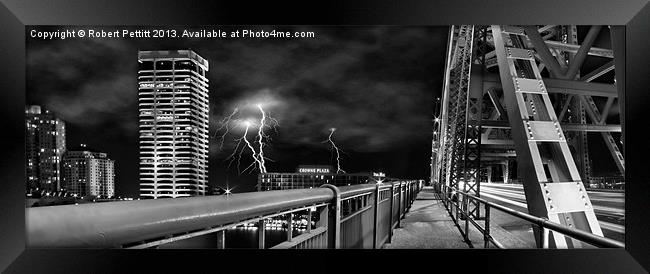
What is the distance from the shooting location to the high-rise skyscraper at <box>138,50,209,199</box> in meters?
4.07

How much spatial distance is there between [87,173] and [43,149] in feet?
3.29

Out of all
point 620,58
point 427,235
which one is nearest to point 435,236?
point 427,235

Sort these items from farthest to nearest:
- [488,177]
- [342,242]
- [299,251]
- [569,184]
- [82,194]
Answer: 1. [488,177]
2. [82,194]
3. [569,184]
4. [342,242]
5. [299,251]

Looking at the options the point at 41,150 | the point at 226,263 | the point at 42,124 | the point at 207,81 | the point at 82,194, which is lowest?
the point at 226,263

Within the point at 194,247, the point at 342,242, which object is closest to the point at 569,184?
the point at 342,242

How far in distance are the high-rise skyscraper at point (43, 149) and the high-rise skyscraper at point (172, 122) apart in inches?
31.6

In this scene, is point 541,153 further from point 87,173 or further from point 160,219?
point 87,173

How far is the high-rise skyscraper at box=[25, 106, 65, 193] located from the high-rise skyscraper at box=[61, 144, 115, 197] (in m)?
0.14

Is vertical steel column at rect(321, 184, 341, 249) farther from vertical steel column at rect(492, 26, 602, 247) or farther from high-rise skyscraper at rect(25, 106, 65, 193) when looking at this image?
high-rise skyscraper at rect(25, 106, 65, 193)

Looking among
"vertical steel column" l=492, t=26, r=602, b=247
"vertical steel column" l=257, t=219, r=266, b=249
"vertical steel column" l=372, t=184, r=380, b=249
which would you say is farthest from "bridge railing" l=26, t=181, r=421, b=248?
"vertical steel column" l=492, t=26, r=602, b=247

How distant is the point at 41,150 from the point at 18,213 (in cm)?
117

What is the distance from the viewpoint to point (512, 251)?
9.11ft
